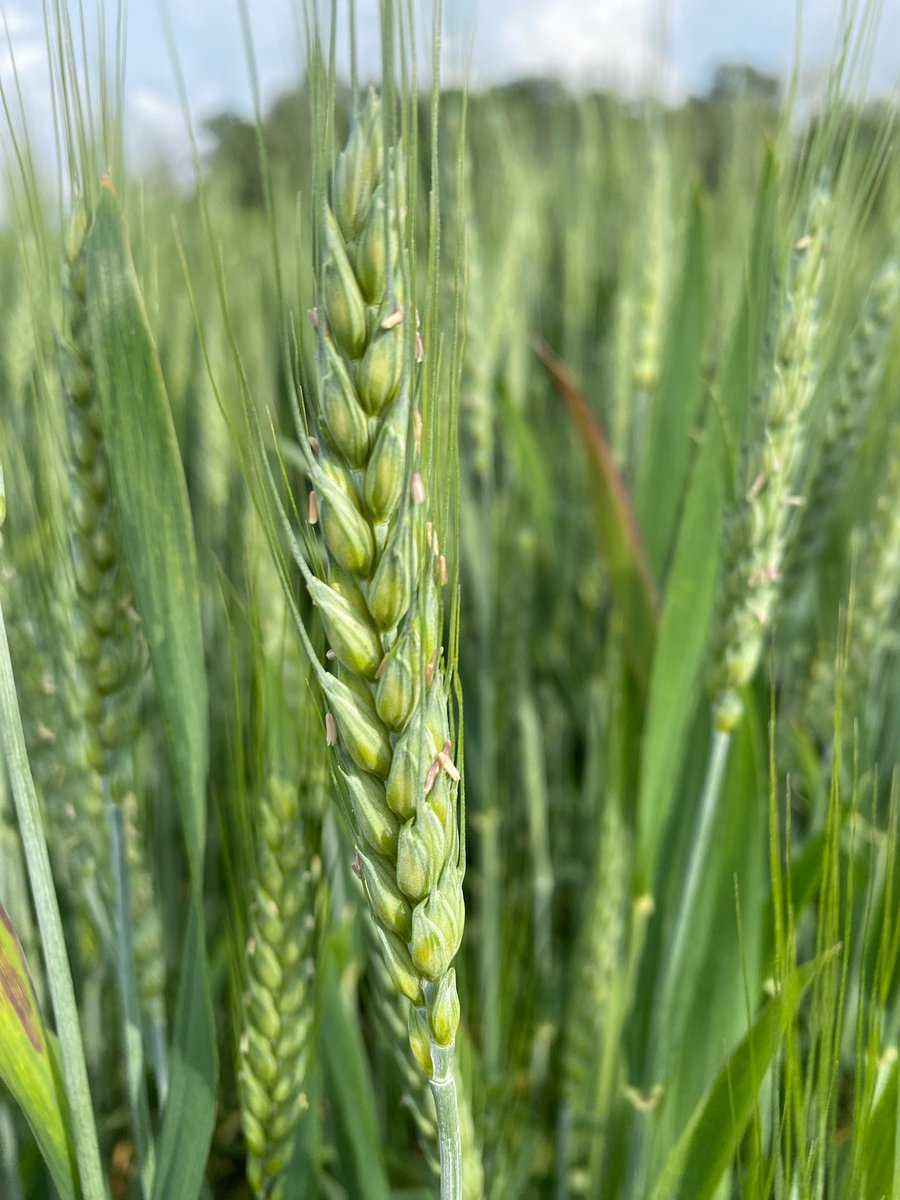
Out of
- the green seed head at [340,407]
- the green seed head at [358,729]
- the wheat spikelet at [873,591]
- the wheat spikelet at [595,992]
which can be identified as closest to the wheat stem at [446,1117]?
the green seed head at [358,729]

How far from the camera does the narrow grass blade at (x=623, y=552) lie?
2.40 ft

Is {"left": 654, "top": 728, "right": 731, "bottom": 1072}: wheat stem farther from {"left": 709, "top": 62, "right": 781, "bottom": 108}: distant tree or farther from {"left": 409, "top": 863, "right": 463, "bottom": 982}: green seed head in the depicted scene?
{"left": 709, "top": 62, "right": 781, "bottom": 108}: distant tree

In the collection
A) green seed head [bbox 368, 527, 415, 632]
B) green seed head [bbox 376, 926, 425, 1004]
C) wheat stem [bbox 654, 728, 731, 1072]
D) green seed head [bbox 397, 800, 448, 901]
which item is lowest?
wheat stem [bbox 654, 728, 731, 1072]

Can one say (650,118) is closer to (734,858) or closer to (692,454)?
(692,454)

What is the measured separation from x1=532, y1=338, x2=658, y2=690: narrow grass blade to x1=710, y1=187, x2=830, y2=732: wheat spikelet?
170 mm

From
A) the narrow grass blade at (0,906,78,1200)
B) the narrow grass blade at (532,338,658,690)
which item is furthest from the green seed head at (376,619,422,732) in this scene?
the narrow grass blade at (532,338,658,690)

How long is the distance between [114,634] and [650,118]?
38.4 inches

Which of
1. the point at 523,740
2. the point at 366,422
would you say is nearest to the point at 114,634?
the point at 366,422

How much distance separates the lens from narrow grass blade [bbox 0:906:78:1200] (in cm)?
38

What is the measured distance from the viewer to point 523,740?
1.03 meters

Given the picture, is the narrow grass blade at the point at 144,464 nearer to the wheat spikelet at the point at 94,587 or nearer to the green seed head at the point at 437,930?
the wheat spikelet at the point at 94,587

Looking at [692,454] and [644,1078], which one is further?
[692,454]

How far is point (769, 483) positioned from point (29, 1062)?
474 millimetres

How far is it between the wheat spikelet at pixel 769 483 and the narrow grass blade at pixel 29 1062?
0.39 metres
